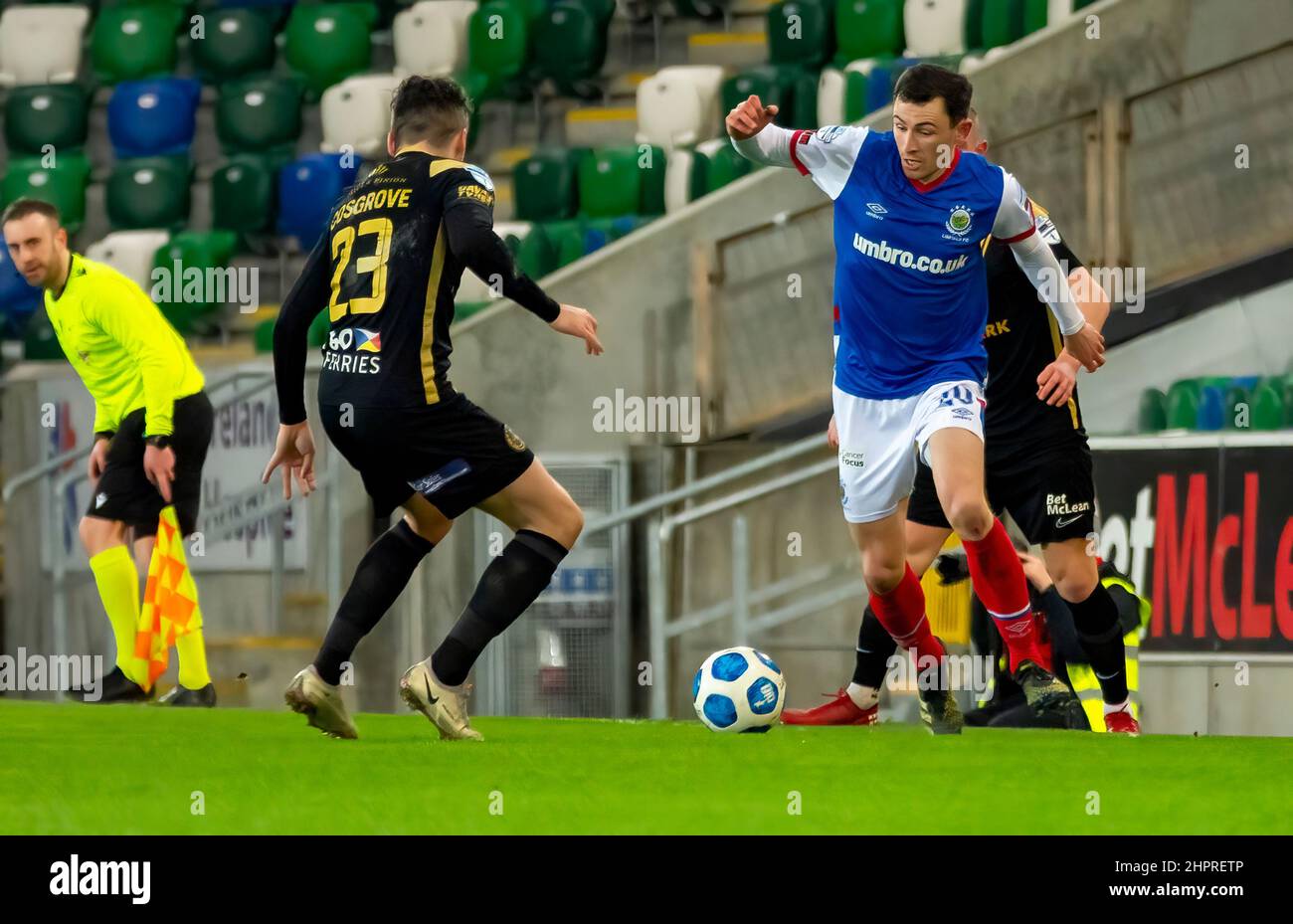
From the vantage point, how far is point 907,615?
696 cm

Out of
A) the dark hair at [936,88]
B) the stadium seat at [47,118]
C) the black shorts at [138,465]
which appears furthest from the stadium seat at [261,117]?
the dark hair at [936,88]

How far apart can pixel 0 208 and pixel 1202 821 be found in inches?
492

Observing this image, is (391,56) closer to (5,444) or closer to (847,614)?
(5,444)

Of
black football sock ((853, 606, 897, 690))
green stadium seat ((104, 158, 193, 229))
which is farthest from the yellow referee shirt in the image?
green stadium seat ((104, 158, 193, 229))

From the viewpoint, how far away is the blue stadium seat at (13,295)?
1508cm

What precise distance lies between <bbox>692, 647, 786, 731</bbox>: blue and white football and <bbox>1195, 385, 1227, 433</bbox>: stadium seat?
374 centimetres

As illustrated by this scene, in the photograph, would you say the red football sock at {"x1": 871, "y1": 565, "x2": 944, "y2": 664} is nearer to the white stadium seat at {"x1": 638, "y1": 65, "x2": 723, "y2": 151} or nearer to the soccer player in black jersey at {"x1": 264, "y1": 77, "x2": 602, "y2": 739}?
the soccer player in black jersey at {"x1": 264, "y1": 77, "x2": 602, "y2": 739}

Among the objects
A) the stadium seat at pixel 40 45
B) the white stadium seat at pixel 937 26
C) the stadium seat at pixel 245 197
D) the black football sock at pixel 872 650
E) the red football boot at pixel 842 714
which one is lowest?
the red football boot at pixel 842 714

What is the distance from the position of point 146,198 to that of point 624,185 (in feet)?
11.7

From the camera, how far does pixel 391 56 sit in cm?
1592

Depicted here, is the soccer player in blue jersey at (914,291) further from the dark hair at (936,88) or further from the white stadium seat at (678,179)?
the white stadium seat at (678,179)

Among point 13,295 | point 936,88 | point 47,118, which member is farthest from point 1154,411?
Result: point 47,118

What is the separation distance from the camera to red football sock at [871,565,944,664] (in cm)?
693

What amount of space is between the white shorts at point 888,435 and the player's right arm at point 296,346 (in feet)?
5.30
